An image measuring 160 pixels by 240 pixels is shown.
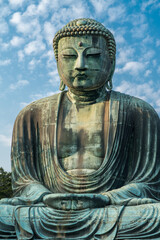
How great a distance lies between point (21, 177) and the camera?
9.50 m

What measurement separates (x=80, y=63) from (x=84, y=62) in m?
0.09

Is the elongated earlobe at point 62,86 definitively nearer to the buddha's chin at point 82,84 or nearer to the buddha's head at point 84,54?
the buddha's head at point 84,54

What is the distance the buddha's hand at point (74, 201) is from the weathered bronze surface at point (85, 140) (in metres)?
0.02

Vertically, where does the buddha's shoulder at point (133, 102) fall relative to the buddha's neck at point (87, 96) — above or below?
below

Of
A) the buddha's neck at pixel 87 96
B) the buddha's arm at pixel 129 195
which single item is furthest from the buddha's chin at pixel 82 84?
the buddha's arm at pixel 129 195

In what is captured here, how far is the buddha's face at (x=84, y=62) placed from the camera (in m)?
9.53

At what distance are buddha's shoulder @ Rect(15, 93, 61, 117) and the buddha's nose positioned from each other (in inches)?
40.1

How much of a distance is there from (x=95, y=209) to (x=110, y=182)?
1.18 meters

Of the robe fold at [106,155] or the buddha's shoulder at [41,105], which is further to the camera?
the buddha's shoulder at [41,105]

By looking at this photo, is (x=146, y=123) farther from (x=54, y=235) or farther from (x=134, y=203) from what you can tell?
(x=54, y=235)

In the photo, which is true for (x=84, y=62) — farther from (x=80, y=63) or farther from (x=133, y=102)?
(x=133, y=102)

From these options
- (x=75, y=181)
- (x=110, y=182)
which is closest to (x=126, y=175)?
(x=110, y=182)

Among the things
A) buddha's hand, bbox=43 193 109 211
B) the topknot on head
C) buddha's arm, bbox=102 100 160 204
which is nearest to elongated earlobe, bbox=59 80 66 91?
the topknot on head

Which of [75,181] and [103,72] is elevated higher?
[103,72]
